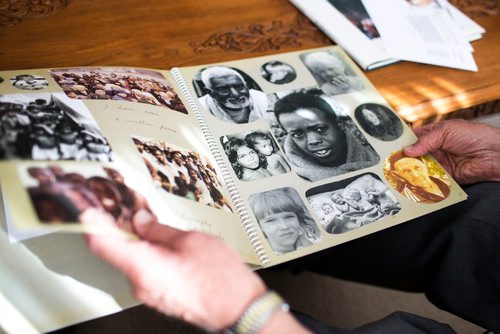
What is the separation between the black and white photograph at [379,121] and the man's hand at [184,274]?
1.19ft

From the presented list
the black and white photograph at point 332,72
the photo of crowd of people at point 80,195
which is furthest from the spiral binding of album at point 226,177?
the black and white photograph at point 332,72

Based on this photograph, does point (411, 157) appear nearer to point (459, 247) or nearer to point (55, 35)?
point (459, 247)

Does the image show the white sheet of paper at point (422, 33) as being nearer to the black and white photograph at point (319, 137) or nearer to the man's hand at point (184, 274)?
the black and white photograph at point (319, 137)

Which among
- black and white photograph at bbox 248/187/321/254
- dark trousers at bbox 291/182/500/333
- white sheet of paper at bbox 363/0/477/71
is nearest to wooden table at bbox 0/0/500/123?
white sheet of paper at bbox 363/0/477/71

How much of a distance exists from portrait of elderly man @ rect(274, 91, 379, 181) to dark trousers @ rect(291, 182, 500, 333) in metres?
0.15

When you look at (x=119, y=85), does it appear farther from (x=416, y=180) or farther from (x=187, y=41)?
(x=416, y=180)

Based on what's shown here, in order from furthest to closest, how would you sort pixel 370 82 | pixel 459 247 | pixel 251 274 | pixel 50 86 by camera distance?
pixel 370 82 → pixel 459 247 → pixel 50 86 → pixel 251 274

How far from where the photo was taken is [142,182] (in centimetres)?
51

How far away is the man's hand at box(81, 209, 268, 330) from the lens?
0.44 metres

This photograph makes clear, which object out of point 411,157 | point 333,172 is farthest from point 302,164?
point 411,157

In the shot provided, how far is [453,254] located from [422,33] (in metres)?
0.43

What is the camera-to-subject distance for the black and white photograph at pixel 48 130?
0.48 meters

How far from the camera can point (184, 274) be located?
0.44m

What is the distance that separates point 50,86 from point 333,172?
0.39m
